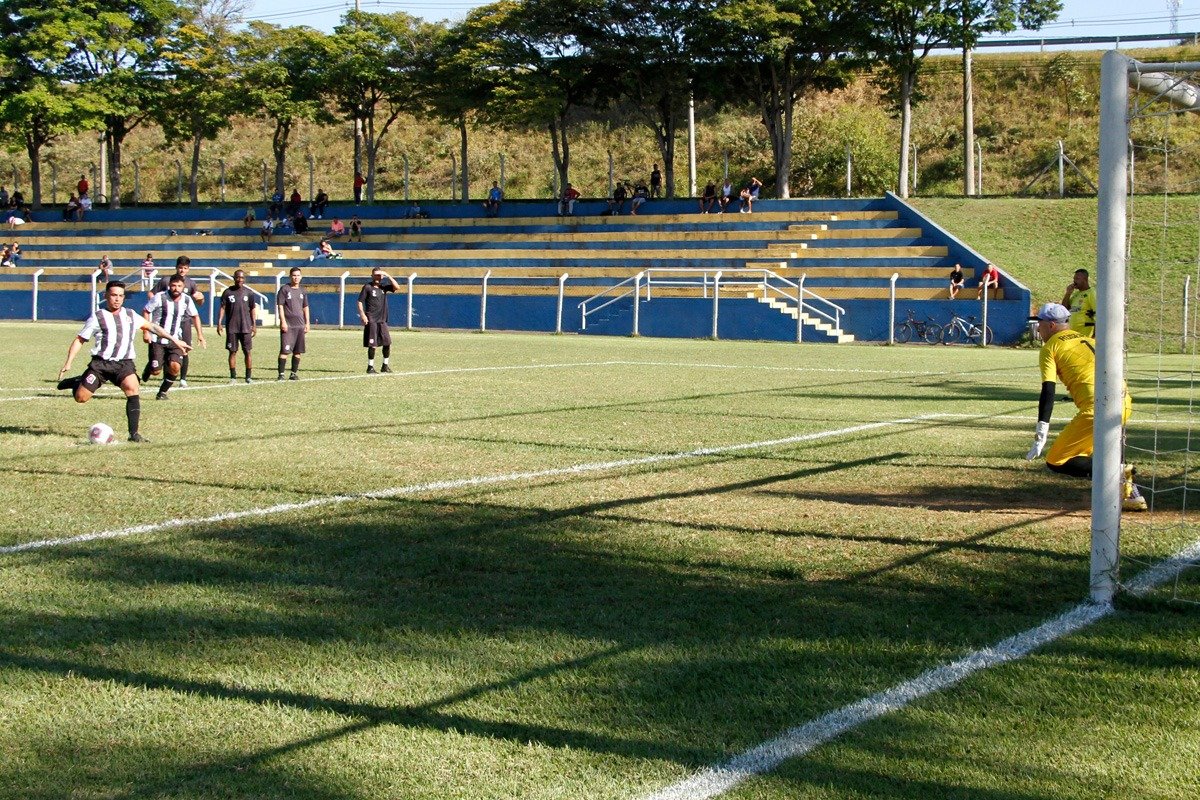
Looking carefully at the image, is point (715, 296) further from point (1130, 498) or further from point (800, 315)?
point (1130, 498)

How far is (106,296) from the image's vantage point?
12266 millimetres

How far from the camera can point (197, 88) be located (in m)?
56.0

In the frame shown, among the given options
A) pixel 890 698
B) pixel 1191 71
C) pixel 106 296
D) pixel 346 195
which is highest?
pixel 346 195

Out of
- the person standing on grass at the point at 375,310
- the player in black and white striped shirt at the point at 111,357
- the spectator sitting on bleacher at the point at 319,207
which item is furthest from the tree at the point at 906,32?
the player in black and white striped shirt at the point at 111,357

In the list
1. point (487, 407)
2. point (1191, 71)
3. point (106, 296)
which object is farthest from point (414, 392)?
point (1191, 71)

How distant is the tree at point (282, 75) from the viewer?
176 ft

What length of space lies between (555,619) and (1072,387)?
207 inches

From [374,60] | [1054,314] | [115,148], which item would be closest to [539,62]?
[374,60]

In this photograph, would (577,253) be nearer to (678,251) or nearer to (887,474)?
(678,251)

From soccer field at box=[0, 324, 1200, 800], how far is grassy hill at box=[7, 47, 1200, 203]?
153 ft

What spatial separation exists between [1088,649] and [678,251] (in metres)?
37.7

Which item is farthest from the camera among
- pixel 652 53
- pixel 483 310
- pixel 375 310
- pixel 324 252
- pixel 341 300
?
pixel 652 53

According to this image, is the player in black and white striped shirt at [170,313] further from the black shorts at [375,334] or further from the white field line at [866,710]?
the white field line at [866,710]

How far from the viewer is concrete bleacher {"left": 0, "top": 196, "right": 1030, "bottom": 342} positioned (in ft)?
122
